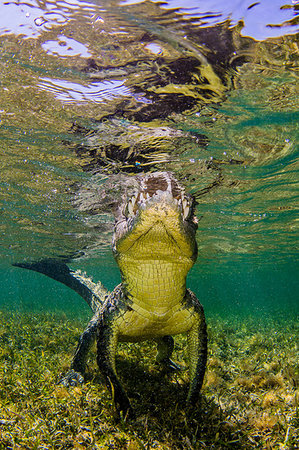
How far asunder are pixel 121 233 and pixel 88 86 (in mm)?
4167

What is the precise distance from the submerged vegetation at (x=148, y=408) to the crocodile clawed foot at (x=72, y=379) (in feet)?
0.57

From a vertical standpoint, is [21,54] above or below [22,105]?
above

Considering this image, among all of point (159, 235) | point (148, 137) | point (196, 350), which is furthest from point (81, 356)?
point (148, 137)

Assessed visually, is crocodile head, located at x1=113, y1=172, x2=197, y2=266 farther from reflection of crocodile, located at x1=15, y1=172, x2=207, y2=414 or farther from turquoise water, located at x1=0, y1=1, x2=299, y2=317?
turquoise water, located at x1=0, y1=1, x2=299, y2=317

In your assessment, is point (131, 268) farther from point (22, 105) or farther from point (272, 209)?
point (272, 209)

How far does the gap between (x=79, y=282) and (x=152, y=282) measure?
6.19 m

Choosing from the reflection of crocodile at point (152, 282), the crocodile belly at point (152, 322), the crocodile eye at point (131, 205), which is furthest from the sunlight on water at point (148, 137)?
the crocodile eye at point (131, 205)

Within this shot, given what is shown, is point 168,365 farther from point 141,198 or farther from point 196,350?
point 141,198

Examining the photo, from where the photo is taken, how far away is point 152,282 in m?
3.59

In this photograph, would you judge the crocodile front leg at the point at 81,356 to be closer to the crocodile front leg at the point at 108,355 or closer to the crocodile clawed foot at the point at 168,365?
the crocodile front leg at the point at 108,355

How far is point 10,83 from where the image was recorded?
5.98 m

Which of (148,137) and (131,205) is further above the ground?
(148,137)

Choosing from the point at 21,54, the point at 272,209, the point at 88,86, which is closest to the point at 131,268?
the point at 88,86

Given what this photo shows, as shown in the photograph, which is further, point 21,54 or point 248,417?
point 21,54
